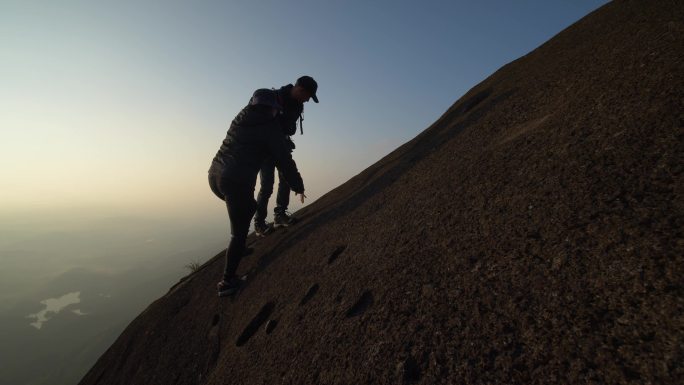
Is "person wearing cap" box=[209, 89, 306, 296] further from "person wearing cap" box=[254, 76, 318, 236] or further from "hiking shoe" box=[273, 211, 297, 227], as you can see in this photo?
"hiking shoe" box=[273, 211, 297, 227]

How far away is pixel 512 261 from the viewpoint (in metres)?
2.50

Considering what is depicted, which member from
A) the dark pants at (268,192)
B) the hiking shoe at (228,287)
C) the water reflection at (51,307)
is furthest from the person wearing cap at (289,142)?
the water reflection at (51,307)

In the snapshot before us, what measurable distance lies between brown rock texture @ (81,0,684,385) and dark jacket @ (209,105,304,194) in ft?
5.36

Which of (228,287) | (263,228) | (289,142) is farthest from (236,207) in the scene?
(263,228)

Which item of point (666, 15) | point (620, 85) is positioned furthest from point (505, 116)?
point (666, 15)

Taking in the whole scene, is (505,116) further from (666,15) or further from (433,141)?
(666,15)

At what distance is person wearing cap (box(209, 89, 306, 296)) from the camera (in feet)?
16.9

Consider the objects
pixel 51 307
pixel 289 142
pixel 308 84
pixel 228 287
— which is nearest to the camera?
pixel 228 287

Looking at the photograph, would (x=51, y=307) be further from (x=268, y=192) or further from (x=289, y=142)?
(x=289, y=142)

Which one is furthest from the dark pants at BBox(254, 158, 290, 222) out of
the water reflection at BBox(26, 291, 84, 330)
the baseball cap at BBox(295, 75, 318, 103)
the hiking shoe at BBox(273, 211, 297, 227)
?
the water reflection at BBox(26, 291, 84, 330)

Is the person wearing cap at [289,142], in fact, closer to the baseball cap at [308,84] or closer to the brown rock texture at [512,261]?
the baseball cap at [308,84]

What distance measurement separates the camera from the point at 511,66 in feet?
24.1

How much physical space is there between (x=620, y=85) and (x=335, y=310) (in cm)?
398

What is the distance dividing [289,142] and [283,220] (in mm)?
1818
